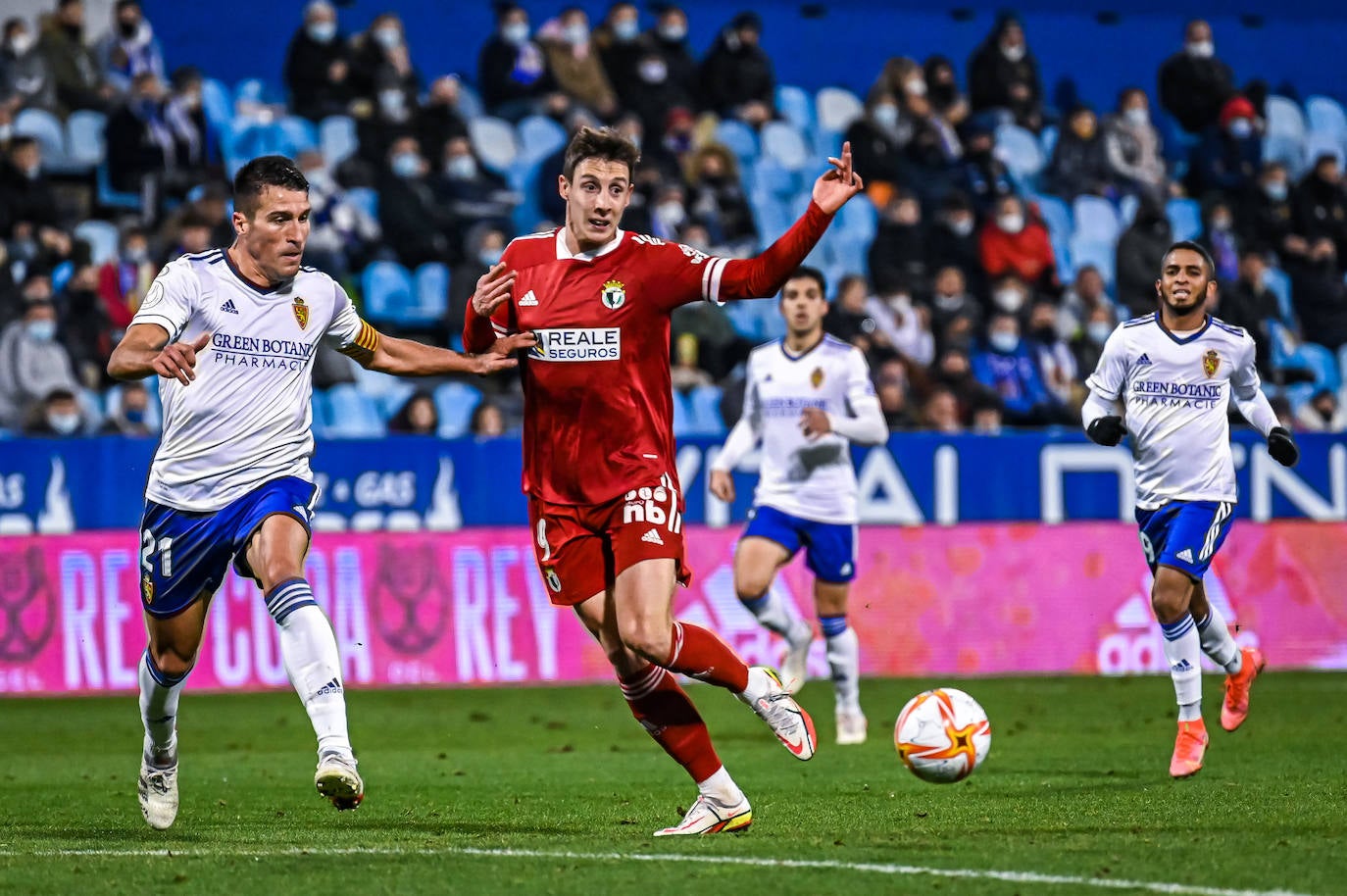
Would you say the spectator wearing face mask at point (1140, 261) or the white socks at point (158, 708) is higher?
the spectator wearing face mask at point (1140, 261)

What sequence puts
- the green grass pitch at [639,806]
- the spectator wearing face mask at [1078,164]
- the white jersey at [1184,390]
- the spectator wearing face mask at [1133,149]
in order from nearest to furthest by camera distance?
the green grass pitch at [639,806] < the white jersey at [1184,390] < the spectator wearing face mask at [1078,164] < the spectator wearing face mask at [1133,149]

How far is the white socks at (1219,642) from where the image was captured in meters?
10.3

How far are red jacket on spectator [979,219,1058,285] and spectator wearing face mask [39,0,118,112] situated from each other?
9.15 meters

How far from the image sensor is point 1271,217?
22.5m

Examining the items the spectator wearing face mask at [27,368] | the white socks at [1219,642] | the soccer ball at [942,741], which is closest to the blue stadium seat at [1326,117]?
the white socks at [1219,642]

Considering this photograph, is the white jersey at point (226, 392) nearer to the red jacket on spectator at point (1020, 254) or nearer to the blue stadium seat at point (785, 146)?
the red jacket on spectator at point (1020, 254)

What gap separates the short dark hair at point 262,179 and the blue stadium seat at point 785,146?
47.9ft

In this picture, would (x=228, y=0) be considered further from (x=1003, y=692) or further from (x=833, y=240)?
(x=1003, y=692)

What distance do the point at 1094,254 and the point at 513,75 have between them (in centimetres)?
686

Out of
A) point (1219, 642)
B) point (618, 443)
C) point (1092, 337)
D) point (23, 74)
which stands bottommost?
point (1219, 642)

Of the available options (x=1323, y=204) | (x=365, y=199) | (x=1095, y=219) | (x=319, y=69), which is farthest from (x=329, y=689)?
(x=1323, y=204)

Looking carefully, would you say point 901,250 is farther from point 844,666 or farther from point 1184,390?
point 1184,390

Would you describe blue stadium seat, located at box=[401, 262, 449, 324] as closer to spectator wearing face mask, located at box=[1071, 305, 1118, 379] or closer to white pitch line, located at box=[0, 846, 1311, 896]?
spectator wearing face mask, located at box=[1071, 305, 1118, 379]

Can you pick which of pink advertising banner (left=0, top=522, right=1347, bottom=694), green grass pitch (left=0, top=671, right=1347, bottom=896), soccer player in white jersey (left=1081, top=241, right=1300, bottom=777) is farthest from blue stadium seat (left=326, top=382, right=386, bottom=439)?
soccer player in white jersey (left=1081, top=241, right=1300, bottom=777)
